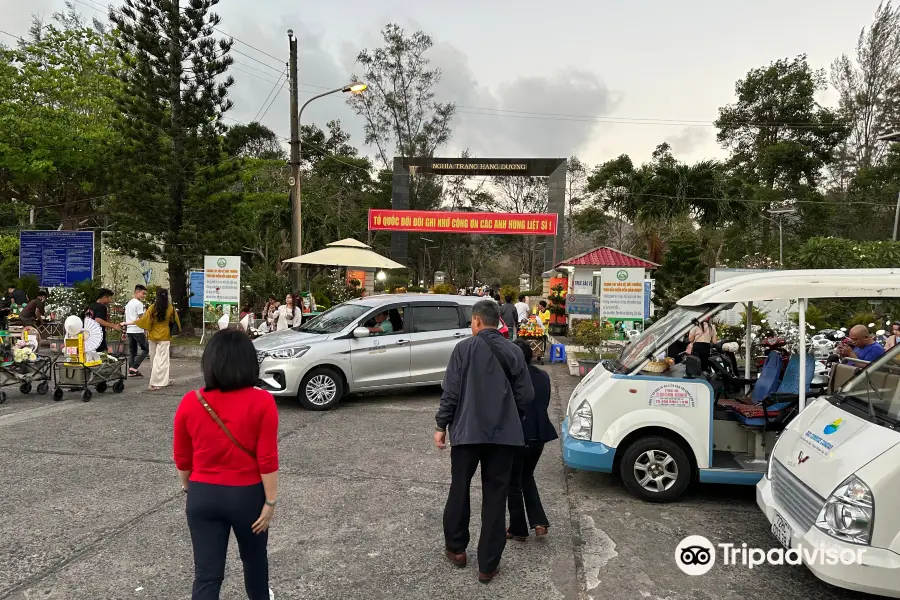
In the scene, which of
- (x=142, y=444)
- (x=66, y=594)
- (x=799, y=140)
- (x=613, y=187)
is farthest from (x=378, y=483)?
(x=799, y=140)

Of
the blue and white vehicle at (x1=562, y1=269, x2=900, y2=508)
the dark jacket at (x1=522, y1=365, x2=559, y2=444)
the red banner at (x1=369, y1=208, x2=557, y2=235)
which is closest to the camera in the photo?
the dark jacket at (x1=522, y1=365, x2=559, y2=444)

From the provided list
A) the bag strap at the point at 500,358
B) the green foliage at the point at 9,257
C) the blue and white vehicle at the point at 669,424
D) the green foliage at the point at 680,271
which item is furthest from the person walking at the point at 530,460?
the green foliage at the point at 9,257

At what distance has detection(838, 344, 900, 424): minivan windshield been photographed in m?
3.60

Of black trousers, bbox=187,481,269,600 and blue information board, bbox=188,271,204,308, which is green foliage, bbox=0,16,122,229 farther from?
black trousers, bbox=187,481,269,600

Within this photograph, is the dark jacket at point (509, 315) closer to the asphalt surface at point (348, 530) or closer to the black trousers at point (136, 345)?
the asphalt surface at point (348, 530)

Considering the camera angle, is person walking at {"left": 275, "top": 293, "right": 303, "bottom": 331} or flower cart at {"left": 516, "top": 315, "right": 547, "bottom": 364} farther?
flower cart at {"left": 516, "top": 315, "right": 547, "bottom": 364}

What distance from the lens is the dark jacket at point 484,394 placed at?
3453 millimetres

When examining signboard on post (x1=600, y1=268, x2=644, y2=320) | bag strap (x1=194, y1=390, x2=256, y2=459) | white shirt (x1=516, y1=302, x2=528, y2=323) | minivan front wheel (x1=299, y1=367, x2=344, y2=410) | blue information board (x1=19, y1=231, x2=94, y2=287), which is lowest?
minivan front wheel (x1=299, y1=367, x2=344, y2=410)

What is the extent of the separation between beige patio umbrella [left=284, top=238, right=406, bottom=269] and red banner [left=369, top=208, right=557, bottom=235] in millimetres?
9973

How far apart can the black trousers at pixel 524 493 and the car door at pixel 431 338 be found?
4.90 m

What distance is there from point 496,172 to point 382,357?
866 inches

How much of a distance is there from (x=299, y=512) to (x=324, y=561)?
881 mm

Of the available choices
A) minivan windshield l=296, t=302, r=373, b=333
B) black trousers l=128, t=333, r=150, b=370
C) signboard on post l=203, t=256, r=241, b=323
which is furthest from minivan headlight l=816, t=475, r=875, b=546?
signboard on post l=203, t=256, r=241, b=323

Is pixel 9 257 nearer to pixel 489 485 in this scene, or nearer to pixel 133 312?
pixel 133 312
